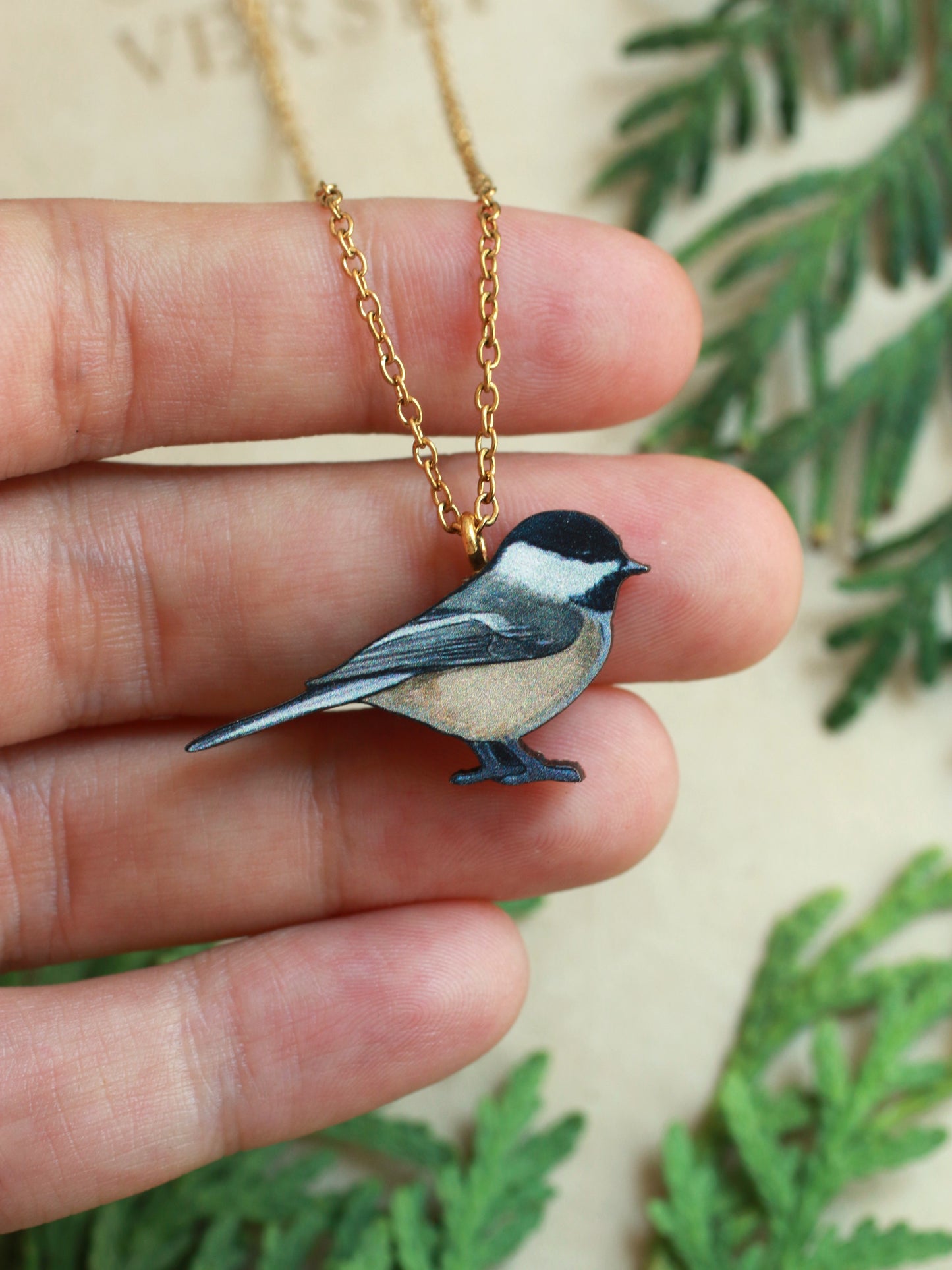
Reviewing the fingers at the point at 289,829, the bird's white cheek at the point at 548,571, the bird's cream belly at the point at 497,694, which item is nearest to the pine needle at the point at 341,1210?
the fingers at the point at 289,829

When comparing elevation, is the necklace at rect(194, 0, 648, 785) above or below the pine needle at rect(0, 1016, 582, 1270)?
above

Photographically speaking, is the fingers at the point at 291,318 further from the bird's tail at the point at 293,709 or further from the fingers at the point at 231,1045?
the fingers at the point at 231,1045

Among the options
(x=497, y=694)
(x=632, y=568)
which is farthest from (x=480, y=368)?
(x=497, y=694)

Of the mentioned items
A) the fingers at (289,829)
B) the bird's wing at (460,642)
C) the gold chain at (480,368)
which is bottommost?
the fingers at (289,829)

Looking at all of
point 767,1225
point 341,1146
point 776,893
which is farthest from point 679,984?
point 341,1146

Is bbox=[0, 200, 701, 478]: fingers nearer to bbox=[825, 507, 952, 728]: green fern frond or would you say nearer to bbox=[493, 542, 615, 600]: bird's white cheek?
bbox=[493, 542, 615, 600]: bird's white cheek

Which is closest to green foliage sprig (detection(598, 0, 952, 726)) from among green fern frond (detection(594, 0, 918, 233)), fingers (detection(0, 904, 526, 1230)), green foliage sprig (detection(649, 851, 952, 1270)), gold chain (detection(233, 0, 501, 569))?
green fern frond (detection(594, 0, 918, 233))

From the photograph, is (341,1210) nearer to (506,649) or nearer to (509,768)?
(509,768)

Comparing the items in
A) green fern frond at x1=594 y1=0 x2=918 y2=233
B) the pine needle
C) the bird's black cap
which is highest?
green fern frond at x1=594 y1=0 x2=918 y2=233
